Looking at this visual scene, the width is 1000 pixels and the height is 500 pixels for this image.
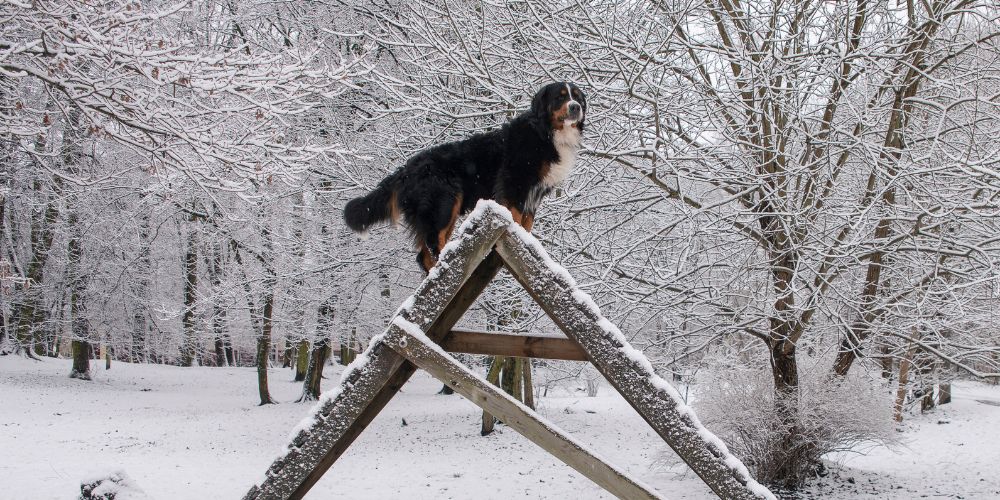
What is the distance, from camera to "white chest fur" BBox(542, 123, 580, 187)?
154 inches

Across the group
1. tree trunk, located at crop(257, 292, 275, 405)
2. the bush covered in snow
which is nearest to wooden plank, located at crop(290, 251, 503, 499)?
the bush covered in snow

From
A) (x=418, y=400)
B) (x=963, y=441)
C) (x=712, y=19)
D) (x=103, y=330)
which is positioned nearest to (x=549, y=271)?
(x=712, y=19)

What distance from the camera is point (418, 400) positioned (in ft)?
66.3

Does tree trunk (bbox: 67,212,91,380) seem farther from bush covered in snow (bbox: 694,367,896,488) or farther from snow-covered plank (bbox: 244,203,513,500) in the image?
snow-covered plank (bbox: 244,203,513,500)

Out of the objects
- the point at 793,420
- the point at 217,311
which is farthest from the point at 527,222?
the point at 217,311

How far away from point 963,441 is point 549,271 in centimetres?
1711

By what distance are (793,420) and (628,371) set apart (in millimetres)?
7586

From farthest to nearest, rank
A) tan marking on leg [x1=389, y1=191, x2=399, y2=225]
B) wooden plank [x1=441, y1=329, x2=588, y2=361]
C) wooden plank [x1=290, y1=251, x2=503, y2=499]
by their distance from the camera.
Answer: tan marking on leg [x1=389, y1=191, x2=399, y2=225] → wooden plank [x1=441, y1=329, x2=588, y2=361] → wooden plank [x1=290, y1=251, x2=503, y2=499]

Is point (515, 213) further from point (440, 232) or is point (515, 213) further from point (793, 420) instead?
point (793, 420)

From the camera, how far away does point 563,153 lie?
398 cm

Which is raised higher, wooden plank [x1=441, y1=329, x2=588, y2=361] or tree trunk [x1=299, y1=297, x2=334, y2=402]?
wooden plank [x1=441, y1=329, x2=588, y2=361]

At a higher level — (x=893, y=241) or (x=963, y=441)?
(x=893, y=241)

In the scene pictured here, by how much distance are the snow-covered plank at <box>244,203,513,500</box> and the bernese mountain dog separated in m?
0.96

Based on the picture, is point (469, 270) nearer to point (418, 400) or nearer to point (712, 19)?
point (712, 19)
